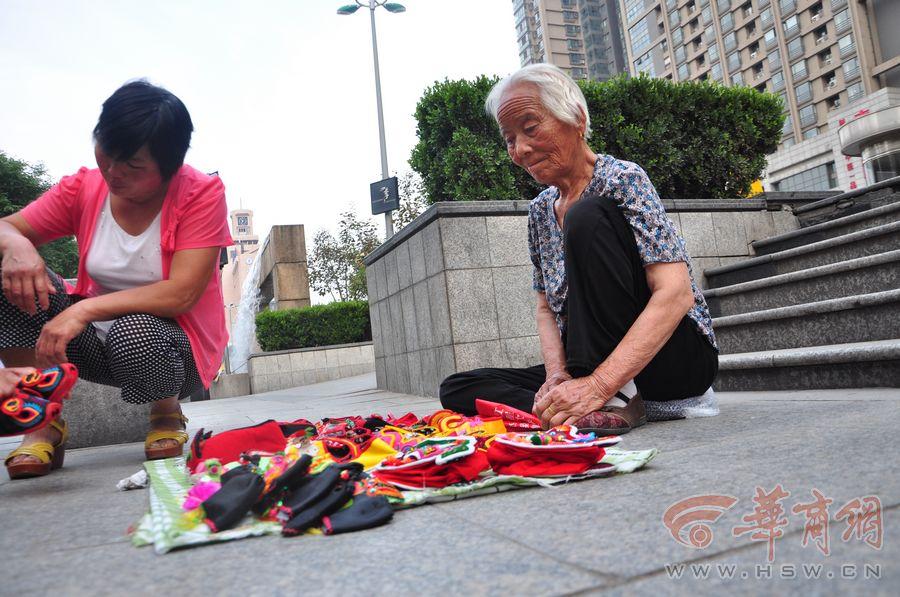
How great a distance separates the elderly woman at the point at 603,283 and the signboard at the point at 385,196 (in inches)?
361

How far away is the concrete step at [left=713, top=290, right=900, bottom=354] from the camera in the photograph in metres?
3.28

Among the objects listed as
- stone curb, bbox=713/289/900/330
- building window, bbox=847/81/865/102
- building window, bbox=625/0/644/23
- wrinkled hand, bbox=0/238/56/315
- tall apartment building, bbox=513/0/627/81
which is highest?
tall apartment building, bbox=513/0/627/81

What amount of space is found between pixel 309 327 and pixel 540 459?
13.8 m

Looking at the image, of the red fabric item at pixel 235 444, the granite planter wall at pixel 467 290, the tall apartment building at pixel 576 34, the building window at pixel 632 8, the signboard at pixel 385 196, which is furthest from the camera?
the tall apartment building at pixel 576 34

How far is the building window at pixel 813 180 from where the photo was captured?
160 ft

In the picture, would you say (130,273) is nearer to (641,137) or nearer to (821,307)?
(821,307)

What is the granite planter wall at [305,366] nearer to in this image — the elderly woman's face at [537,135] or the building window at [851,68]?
the elderly woman's face at [537,135]

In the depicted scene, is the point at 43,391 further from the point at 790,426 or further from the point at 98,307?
the point at 790,426

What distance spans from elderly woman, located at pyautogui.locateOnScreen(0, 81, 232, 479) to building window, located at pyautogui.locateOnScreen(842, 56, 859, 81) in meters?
57.7

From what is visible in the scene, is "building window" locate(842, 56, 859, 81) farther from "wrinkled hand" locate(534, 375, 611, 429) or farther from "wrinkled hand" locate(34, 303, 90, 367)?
"wrinkled hand" locate(34, 303, 90, 367)

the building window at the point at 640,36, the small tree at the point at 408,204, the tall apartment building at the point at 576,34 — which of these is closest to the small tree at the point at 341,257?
the small tree at the point at 408,204

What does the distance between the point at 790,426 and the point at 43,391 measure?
2305 millimetres

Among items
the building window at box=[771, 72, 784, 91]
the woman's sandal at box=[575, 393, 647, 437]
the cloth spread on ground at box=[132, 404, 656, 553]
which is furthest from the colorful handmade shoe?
the building window at box=[771, 72, 784, 91]

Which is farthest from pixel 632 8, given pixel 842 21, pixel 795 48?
pixel 842 21
